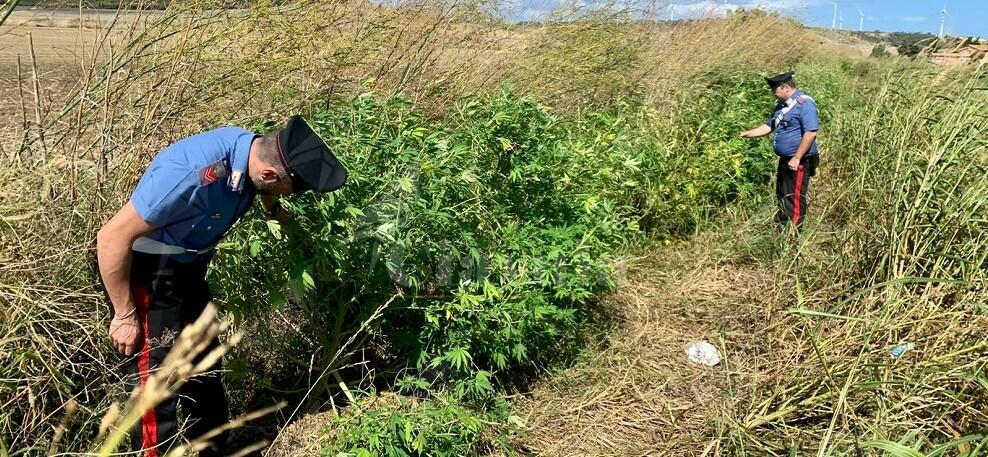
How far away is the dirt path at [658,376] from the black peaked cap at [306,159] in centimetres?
179

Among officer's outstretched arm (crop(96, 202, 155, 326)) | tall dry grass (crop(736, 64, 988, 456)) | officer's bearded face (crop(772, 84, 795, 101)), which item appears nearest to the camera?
officer's outstretched arm (crop(96, 202, 155, 326))

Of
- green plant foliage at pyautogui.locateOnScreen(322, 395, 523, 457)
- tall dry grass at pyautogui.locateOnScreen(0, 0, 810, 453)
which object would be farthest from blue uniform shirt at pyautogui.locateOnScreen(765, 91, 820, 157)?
green plant foliage at pyautogui.locateOnScreen(322, 395, 523, 457)

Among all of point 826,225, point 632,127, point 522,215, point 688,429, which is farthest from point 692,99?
point 688,429

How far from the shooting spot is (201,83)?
10.5ft

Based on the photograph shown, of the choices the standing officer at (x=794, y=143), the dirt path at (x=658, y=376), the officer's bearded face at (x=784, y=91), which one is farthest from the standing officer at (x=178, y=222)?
the officer's bearded face at (x=784, y=91)

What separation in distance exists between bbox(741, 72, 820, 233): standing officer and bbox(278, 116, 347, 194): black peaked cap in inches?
186

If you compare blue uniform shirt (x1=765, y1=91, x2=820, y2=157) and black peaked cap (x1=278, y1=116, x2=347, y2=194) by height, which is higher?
black peaked cap (x1=278, y1=116, x2=347, y2=194)

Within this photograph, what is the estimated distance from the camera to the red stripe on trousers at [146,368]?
94.9 inches

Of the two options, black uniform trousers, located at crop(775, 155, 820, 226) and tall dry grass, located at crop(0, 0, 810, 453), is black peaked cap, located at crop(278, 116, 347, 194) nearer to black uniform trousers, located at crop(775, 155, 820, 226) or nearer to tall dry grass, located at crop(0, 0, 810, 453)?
tall dry grass, located at crop(0, 0, 810, 453)

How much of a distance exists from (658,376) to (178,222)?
2866 millimetres

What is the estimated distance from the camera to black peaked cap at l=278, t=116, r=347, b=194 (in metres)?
2.32

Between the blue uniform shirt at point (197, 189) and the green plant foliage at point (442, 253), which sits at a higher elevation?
the blue uniform shirt at point (197, 189)

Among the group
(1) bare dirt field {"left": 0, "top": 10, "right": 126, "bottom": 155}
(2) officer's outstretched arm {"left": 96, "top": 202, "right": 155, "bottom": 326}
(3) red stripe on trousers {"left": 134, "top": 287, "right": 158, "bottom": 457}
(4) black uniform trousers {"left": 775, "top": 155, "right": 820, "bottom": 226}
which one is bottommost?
(4) black uniform trousers {"left": 775, "top": 155, "right": 820, "bottom": 226}

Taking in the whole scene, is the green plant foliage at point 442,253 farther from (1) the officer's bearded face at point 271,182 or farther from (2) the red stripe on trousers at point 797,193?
(2) the red stripe on trousers at point 797,193
